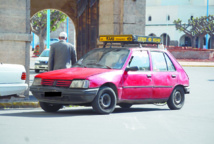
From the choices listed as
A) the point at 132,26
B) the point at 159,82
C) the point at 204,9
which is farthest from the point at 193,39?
the point at 159,82

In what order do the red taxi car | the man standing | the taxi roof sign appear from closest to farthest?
the red taxi car < the taxi roof sign < the man standing

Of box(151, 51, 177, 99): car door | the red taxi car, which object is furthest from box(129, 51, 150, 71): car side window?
box(151, 51, 177, 99): car door

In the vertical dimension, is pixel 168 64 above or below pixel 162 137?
above

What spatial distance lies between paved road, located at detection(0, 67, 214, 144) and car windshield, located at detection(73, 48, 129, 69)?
44.1 inches

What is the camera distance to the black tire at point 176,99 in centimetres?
1311

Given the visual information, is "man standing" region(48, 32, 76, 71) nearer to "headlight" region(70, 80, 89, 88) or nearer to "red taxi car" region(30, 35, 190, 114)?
"red taxi car" region(30, 35, 190, 114)

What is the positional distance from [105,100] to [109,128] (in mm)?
2104

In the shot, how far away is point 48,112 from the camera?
1202cm

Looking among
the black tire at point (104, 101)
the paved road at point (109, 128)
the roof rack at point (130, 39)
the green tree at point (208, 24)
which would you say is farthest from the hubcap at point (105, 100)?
the green tree at point (208, 24)

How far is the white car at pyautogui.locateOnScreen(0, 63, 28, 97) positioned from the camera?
11883mm

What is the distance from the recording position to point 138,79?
12172 millimetres

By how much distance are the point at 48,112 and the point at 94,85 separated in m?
1.57

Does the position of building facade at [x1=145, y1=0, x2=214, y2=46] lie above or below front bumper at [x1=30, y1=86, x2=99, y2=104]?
above

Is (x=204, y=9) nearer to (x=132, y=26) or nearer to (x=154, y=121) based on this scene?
(x=132, y=26)
